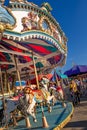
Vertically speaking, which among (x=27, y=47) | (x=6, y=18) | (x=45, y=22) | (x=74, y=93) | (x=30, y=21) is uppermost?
(x=45, y=22)

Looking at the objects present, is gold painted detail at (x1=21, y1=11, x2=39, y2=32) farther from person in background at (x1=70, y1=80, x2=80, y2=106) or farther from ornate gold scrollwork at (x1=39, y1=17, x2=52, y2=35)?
person in background at (x1=70, y1=80, x2=80, y2=106)

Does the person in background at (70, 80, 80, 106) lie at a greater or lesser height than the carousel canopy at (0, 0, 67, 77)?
lesser

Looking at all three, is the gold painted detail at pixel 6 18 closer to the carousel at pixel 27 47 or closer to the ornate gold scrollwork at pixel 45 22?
the carousel at pixel 27 47

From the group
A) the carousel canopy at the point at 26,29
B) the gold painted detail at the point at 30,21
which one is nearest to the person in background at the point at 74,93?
the carousel canopy at the point at 26,29

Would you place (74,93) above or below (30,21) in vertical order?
below

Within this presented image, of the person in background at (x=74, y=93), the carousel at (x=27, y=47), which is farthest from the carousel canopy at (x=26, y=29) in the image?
the person in background at (x=74, y=93)

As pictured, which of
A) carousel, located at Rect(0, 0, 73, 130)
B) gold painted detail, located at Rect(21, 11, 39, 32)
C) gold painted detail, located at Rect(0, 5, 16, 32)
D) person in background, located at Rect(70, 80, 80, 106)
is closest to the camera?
carousel, located at Rect(0, 0, 73, 130)

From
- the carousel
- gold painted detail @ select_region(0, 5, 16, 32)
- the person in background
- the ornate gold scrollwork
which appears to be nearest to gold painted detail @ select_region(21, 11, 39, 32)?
the carousel

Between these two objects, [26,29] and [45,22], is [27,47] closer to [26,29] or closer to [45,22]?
[45,22]

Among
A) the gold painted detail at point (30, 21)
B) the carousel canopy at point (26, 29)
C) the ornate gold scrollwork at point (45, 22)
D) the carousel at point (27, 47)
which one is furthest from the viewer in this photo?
the ornate gold scrollwork at point (45, 22)

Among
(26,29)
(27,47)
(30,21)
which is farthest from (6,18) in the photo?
(27,47)

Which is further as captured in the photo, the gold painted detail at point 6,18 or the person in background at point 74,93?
the person in background at point 74,93

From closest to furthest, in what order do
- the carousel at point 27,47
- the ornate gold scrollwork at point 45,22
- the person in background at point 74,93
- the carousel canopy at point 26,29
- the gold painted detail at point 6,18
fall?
the carousel at point 27,47 → the gold painted detail at point 6,18 → the carousel canopy at point 26,29 → the ornate gold scrollwork at point 45,22 → the person in background at point 74,93

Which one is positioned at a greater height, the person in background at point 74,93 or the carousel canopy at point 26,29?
the carousel canopy at point 26,29
